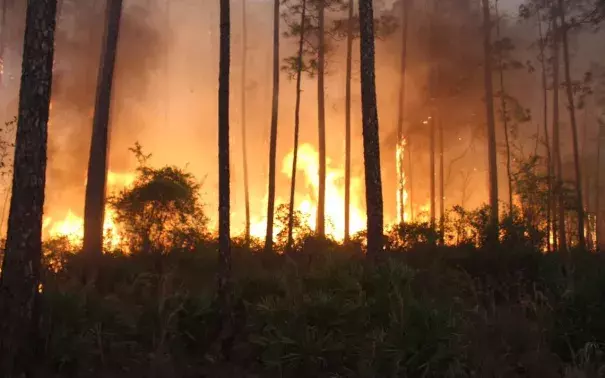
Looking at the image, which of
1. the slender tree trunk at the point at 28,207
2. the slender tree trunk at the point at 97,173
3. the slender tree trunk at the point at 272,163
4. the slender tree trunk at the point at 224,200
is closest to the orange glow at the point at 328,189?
the slender tree trunk at the point at 272,163

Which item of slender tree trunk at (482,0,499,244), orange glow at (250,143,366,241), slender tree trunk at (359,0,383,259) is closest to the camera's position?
slender tree trunk at (359,0,383,259)

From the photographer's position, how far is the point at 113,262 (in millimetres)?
12219

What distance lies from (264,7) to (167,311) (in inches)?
1653

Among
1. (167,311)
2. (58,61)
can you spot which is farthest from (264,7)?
(167,311)

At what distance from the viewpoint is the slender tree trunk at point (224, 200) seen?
27.1 ft

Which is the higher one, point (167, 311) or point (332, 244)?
point (332, 244)

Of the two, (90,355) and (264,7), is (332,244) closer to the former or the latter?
(90,355)

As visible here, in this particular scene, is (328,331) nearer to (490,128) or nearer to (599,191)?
(490,128)

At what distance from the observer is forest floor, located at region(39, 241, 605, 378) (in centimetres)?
603

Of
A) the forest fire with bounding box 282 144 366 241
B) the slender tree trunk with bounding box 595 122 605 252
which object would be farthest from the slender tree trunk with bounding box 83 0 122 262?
the slender tree trunk with bounding box 595 122 605 252

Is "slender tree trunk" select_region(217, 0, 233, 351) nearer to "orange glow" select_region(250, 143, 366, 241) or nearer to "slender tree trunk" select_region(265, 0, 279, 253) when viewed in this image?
"slender tree trunk" select_region(265, 0, 279, 253)

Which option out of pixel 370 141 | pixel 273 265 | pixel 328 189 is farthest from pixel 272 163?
pixel 328 189

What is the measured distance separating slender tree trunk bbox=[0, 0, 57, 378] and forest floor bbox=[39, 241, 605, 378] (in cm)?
35

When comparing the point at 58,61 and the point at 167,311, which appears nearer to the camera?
the point at 167,311
